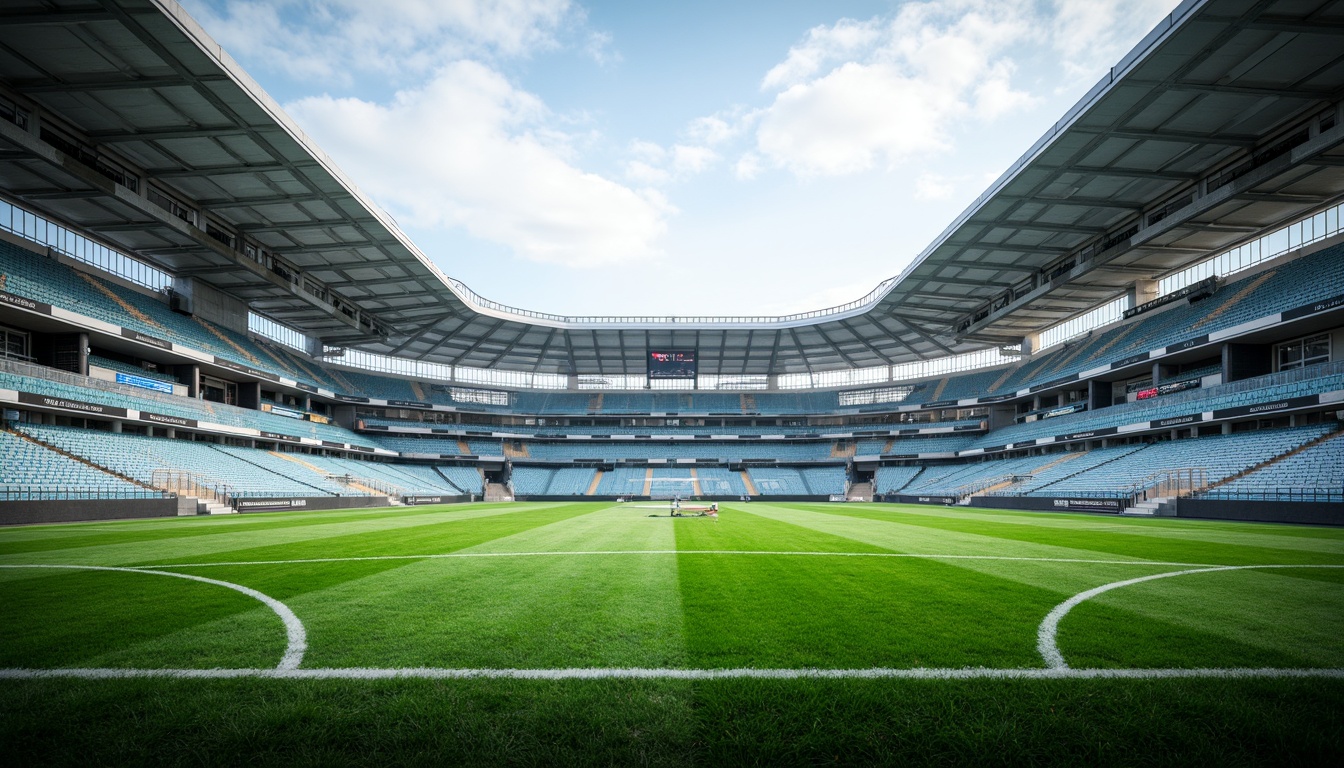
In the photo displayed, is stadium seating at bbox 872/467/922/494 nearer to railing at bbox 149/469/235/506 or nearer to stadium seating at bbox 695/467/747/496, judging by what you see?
A: stadium seating at bbox 695/467/747/496

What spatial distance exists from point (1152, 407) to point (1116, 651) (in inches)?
1712

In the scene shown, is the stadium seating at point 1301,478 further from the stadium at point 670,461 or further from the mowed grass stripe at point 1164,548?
the mowed grass stripe at point 1164,548

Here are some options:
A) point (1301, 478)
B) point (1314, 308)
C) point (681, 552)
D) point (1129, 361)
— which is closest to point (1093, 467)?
point (1129, 361)

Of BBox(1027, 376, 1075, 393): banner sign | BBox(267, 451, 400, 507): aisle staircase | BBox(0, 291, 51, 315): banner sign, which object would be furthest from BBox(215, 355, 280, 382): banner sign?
BBox(1027, 376, 1075, 393): banner sign

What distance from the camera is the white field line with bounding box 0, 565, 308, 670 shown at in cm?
486

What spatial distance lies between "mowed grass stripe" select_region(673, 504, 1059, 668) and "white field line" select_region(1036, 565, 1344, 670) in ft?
0.32

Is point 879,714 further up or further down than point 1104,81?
further down

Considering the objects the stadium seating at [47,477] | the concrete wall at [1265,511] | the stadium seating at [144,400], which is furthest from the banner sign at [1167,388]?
the stadium seating at [144,400]

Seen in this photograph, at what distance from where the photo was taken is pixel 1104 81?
25.8 m

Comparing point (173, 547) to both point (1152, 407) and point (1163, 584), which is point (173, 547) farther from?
point (1152, 407)

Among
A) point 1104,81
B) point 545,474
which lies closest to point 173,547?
point 1104,81

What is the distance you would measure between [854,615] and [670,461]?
6650 cm

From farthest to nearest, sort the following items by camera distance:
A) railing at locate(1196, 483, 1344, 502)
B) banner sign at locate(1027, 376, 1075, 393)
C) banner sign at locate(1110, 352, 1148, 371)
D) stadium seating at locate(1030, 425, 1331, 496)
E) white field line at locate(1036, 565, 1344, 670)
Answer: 1. banner sign at locate(1027, 376, 1075, 393)
2. banner sign at locate(1110, 352, 1148, 371)
3. stadium seating at locate(1030, 425, 1331, 496)
4. railing at locate(1196, 483, 1344, 502)
5. white field line at locate(1036, 565, 1344, 670)

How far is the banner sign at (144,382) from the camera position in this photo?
36062 millimetres
